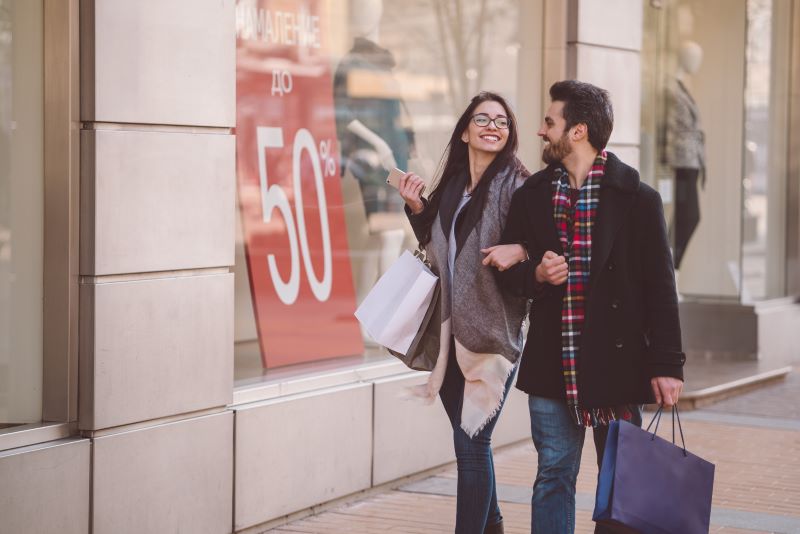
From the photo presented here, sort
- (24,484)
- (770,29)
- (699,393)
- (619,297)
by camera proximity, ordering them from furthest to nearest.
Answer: (770,29)
(699,393)
(24,484)
(619,297)

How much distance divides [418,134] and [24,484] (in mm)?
3972

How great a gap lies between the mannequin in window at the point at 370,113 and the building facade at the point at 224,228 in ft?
0.05

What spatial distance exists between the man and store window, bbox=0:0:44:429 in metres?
1.93

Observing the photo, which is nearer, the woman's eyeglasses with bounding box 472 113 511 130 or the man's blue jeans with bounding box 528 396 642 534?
the man's blue jeans with bounding box 528 396 642 534

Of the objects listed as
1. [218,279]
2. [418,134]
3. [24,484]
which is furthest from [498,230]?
[418,134]

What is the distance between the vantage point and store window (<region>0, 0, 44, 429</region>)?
16.8ft

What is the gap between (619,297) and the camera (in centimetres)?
443

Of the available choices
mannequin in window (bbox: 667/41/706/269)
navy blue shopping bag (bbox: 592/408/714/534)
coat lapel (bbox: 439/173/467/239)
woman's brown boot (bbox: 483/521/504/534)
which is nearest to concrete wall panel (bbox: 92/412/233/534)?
woman's brown boot (bbox: 483/521/504/534)

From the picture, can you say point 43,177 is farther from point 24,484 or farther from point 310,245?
point 310,245

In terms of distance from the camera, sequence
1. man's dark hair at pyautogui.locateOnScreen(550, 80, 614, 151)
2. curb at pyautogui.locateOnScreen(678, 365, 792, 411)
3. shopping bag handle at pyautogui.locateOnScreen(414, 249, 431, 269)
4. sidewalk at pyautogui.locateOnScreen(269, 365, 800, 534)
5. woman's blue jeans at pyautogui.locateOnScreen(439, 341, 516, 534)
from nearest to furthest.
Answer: man's dark hair at pyautogui.locateOnScreen(550, 80, 614, 151) < woman's blue jeans at pyautogui.locateOnScreen(439, 341, 516, 534) < shopping bag handle at pyautogui.locateOnScreen(414, 249, 431, 269) < sidewalk at pyautogui.locateOnScreen(269, 365, 800, 534) < curb at pyautogui.locateOnScreen(678, 365, 792, 411)

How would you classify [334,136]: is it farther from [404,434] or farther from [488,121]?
[488,121]

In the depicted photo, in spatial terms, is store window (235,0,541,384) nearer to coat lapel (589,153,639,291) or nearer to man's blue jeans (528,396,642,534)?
man's blue jeans (528,396,642,534)

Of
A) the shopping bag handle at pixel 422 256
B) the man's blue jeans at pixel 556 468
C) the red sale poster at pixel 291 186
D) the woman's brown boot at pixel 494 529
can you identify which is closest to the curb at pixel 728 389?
the red sale poster at pixel 291 186

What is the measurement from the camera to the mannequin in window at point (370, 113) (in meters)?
7.55
